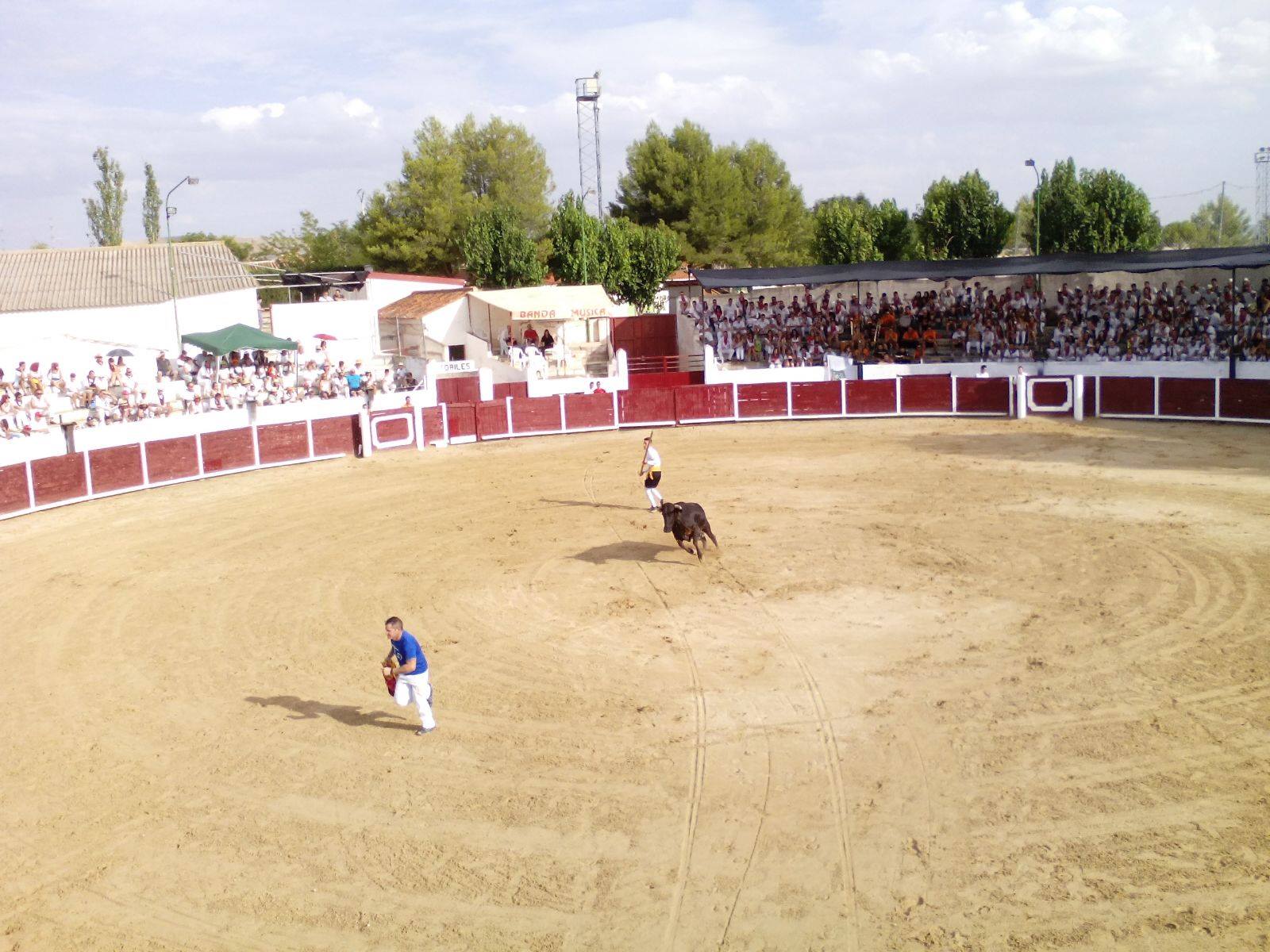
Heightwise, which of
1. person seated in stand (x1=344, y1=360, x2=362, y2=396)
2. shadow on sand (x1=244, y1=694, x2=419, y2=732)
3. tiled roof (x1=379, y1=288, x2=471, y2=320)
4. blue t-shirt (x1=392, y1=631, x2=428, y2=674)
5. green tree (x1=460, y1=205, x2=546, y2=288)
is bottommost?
shadow on sand (x1=244, y1=694, x2=419, y2=732)

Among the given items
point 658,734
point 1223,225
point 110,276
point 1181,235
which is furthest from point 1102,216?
point 1223,225

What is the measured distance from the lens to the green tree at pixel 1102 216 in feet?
156

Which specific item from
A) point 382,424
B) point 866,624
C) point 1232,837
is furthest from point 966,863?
point 382,424

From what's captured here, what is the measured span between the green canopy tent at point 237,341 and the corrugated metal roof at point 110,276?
204 inches

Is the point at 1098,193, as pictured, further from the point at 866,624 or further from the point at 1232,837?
the point at 1232,837

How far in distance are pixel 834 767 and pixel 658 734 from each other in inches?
60.5

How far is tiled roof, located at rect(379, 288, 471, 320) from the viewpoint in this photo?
40.1 metres

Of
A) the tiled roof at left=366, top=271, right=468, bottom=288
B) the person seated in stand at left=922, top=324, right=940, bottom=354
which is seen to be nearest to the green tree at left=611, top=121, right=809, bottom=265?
the tiled roof at left=366, top=271, right=468, bottom=288

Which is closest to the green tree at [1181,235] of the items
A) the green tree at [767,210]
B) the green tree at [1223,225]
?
the green tree at [1223,225]

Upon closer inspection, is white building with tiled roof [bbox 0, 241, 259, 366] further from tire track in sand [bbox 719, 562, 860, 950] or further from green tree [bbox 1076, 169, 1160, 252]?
green tree [bbox 1076, 169, 1160, 252]

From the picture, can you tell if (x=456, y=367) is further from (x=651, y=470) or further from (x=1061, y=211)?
(x=1061, y=211)

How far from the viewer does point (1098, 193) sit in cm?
4788

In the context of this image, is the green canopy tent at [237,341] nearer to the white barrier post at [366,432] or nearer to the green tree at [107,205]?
the white barrier post at [366,432]

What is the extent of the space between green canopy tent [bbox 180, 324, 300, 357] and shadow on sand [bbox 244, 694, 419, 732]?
2028 centimetres
